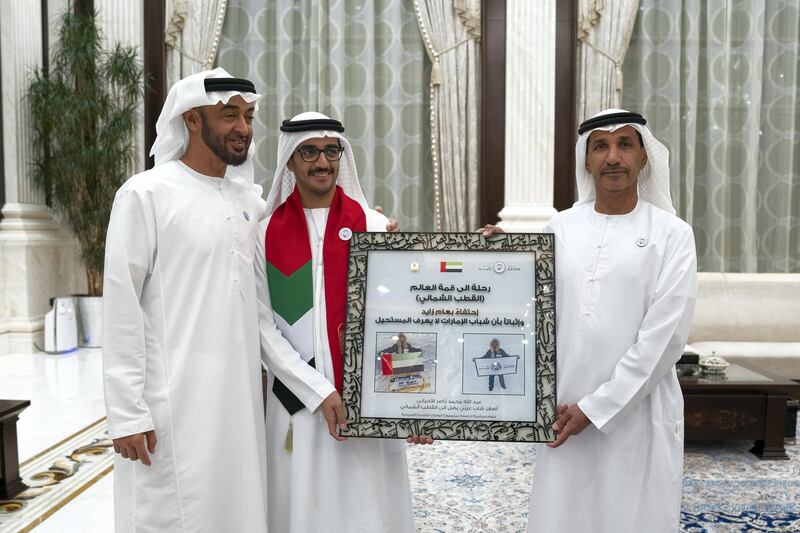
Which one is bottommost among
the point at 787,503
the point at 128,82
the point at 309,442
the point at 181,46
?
the point at 787,503

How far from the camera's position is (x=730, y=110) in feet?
21.6

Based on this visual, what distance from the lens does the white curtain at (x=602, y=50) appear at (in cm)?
635

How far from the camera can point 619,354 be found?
6.72 ft

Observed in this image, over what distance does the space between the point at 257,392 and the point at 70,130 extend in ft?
16.6

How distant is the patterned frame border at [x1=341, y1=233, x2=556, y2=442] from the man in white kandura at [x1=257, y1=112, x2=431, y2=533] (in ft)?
0.22

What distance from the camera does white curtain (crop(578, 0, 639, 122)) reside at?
20.8 ft

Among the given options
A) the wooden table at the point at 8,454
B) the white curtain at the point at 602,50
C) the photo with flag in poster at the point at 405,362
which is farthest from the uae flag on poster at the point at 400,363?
the white curtain at the point at 602,50

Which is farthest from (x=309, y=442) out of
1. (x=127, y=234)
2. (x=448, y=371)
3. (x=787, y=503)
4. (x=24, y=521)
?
(x=787, y=503)

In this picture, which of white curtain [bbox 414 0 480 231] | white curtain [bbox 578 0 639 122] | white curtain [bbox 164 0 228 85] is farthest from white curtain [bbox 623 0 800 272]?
white curtain [bbox 164 0 228 85]

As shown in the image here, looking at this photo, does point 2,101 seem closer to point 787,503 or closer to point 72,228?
point 72,228

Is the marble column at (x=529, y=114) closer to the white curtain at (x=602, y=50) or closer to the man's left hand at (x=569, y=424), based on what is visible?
the white curtain at (x=602, y=50)

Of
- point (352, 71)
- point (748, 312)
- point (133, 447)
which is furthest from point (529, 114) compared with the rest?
point (133, 447)

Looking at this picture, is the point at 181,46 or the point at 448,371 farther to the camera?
the point at 181,46

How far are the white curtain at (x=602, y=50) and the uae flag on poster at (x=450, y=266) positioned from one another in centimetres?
474
